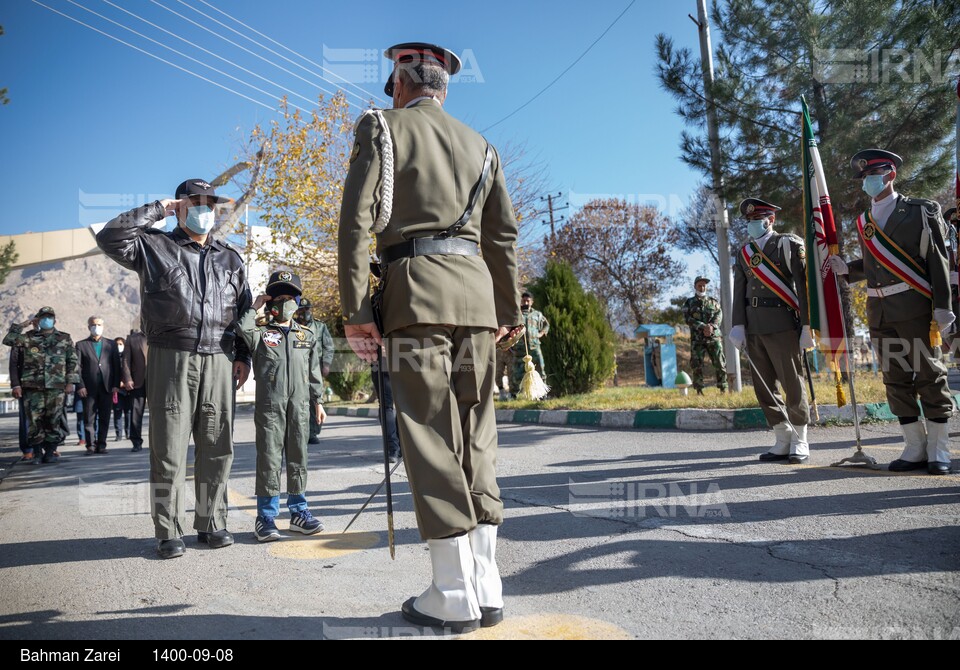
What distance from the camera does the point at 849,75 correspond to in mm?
10000

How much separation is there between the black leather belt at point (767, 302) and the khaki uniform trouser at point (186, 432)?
4.48 meters

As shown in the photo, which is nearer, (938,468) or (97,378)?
(938,468)

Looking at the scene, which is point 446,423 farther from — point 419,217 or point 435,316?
point 419,217

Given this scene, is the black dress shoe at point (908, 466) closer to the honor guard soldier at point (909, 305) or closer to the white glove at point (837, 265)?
the honor guard soldier at point (909, 305)

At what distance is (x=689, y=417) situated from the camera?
8.48 m

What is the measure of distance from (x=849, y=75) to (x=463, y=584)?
1036 cm

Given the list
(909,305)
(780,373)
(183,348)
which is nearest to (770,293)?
(780,373)

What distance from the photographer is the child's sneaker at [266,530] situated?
4.14 meters

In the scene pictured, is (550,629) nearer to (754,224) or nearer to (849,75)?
(754,224)

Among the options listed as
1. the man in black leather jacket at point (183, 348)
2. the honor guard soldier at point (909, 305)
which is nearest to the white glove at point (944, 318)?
the honor guard soldier at point (909, 305)

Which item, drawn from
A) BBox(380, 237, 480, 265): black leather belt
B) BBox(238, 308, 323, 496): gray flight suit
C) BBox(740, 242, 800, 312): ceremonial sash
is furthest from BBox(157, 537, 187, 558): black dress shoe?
BBox(740, 242, 800, 312): ceremonial sash

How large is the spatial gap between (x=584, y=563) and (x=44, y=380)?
9535mm

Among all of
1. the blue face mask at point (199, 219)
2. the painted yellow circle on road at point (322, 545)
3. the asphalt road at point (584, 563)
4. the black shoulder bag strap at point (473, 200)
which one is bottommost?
the painted yellow circle on road at point (322, 545)
